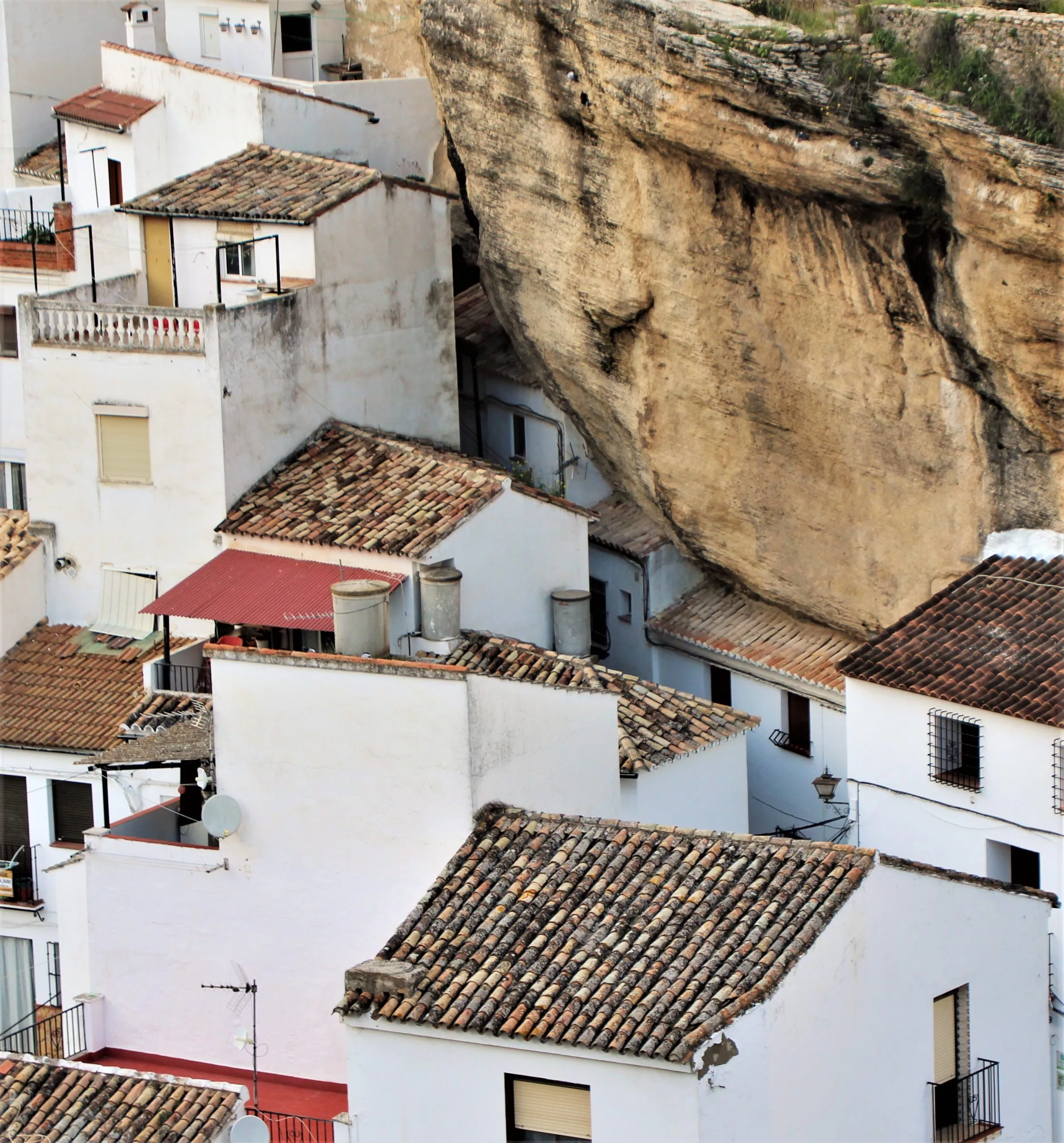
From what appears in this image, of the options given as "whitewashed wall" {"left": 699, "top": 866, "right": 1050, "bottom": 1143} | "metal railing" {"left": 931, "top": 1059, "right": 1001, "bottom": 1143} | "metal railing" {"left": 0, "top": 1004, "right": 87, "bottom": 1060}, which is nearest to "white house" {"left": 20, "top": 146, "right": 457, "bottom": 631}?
"metal railing" {"left": 0, "top": 1004, "right": 87, "bottom": 1060}

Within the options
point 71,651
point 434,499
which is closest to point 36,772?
point 71,651

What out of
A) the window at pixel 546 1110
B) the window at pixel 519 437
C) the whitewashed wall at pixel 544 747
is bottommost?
the window at pixel 546 1110

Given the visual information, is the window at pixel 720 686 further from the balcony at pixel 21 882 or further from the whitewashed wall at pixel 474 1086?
the whitewashed wall at pixel 474 1086

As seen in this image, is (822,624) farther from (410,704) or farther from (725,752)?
(410,704)

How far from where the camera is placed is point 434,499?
28312 millimetres

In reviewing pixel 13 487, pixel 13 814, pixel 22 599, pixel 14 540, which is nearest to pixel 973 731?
pixel 13 814

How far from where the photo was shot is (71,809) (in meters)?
29.0

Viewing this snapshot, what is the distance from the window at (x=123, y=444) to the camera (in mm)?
29797

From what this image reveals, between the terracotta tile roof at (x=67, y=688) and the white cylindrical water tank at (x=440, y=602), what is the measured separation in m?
4.23

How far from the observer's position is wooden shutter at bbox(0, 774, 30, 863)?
29.2 m

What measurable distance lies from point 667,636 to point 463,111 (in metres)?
7.25

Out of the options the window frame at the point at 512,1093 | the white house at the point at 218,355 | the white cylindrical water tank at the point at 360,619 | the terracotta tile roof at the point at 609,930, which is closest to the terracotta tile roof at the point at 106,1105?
the terracotta tile roof at the point at 609,930

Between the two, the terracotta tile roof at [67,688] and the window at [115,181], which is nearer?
the terracotta tile roof at [67,688]

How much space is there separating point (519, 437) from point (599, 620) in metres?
3.26
